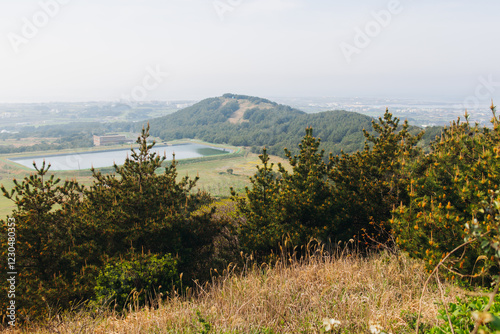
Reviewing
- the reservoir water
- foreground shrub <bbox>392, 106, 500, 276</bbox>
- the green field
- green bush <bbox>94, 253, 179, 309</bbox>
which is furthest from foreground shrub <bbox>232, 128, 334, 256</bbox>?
the reservoir water

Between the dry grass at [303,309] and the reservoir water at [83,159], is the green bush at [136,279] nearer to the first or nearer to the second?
the dry grass at [303,309]

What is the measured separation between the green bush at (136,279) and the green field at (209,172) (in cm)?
3845

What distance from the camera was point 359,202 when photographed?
6.83 m

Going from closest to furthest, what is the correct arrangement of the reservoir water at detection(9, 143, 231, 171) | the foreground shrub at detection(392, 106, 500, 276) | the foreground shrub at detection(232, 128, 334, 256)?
the foreground shrub at detection(392, 106, 500, 276) → the foreground shrub at detection(232, 128, 334, 256) → the reservoir water at detection(9, 143, 231, 171)

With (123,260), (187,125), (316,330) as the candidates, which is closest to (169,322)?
(316,330)

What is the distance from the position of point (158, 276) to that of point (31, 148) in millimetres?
96509

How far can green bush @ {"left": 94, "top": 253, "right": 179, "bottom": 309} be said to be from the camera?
16.0ft

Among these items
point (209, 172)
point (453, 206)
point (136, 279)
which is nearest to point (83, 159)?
point (209, 172)

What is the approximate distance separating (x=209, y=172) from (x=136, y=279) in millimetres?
64361

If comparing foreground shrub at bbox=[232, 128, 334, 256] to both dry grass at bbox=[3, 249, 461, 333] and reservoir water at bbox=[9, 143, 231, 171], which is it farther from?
reservoir water at bbox=[9, 143, 231, 171]

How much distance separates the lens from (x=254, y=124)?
138m

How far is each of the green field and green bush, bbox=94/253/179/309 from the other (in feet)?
126

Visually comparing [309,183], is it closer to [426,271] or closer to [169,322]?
[426,271]

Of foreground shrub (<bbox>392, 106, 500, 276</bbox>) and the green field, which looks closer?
foreground shrub (<bbox>392, 106, 500, 276</bbox>)
